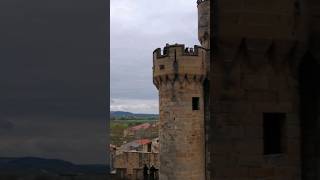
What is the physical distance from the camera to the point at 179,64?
18.8m

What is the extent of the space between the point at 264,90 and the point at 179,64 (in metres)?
11.5

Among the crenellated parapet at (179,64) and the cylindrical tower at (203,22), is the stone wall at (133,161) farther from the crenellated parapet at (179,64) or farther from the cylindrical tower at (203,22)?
the cylindrical tower at (203,22)

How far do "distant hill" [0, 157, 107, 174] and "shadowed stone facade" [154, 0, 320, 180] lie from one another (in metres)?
1.59

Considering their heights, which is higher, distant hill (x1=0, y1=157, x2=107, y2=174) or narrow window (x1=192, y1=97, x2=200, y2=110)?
narrow window (x1=192, y1=97, x2=200, y2=110)

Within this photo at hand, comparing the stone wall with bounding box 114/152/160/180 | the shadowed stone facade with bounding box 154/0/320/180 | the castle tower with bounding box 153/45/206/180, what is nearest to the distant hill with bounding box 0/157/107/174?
the shadowed stone facade with bounding box 154/0/320/180

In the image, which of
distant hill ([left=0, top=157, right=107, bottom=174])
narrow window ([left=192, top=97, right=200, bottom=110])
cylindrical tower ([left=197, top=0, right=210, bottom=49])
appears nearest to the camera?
distant hill ([left=0, top=157, right=107, bottom=174])

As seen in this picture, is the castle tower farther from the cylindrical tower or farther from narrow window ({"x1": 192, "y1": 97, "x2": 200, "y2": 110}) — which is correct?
the cylindrical tower

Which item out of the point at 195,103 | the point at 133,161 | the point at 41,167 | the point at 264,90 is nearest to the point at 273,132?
the point at 264,90

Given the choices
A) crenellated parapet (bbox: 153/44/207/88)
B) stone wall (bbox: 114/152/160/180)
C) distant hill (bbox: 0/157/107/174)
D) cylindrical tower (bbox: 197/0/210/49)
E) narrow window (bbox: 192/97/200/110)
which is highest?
cylindrical tower (bbox: 197/0/210/49)

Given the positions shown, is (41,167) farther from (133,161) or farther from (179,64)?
(133,161)

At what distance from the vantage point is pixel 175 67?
61.1ft

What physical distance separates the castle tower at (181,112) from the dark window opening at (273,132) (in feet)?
34.0

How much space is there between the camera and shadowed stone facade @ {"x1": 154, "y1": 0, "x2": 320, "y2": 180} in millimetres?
7117

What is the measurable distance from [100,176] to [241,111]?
2.04m
